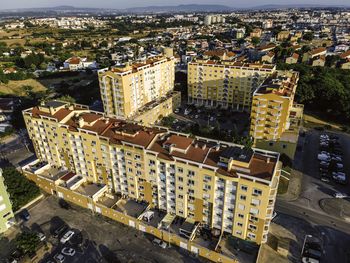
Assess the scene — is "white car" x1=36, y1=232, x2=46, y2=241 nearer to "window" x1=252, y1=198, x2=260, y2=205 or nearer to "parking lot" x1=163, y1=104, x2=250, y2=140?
"window" x1=252, y1=198, x2=260, y2=205

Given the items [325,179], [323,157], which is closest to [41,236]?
[325,179]

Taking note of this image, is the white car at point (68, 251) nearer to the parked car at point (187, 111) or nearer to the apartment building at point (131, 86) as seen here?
the apartment building at point (131, 86)

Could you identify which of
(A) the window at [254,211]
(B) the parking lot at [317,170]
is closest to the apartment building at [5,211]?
(A) the window at [254,211]

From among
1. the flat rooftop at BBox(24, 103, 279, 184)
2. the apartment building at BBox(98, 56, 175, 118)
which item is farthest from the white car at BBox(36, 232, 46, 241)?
the apartment building at BBox(98, 56, 175, 118)

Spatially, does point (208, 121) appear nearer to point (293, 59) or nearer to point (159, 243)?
point (159, 243)

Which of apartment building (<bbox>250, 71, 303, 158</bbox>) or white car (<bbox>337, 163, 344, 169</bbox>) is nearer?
apartment building (<bbox>250, 71, 303, 158</bbox>)

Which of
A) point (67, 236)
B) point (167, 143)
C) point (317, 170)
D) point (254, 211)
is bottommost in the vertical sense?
point (317, 170)

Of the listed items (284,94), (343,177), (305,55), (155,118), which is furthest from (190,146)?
(305,55)
